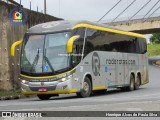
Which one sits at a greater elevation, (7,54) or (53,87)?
(7,54)

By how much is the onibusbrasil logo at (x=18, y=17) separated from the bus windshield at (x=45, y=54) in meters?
6.53

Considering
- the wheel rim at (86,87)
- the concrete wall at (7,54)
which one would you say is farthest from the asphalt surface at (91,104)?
the concrete wall at (7,54)

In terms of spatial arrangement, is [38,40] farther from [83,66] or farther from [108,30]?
[108,30]

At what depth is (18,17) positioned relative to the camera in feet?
87.5

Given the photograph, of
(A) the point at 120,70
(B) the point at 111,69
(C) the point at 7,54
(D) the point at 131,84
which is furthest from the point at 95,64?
(C) the point at 7,54

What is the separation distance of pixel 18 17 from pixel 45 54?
7846mm

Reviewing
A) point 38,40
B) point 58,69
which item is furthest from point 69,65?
point 38,40

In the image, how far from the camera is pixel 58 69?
62.8 ft

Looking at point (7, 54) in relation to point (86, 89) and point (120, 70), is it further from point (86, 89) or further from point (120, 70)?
point (86, 89)

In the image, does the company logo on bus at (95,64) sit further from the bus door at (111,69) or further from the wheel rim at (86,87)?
the bus door at (111,69)

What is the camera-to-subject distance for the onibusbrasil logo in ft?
86.4

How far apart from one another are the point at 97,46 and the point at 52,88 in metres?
3.81

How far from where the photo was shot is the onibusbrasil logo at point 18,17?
26.3 meters

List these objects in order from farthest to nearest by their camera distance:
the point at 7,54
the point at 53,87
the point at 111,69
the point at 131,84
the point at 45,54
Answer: the point at 131,84
the point at 7,54
the point at 111,69
the point at 45,54
the point at 53,87
